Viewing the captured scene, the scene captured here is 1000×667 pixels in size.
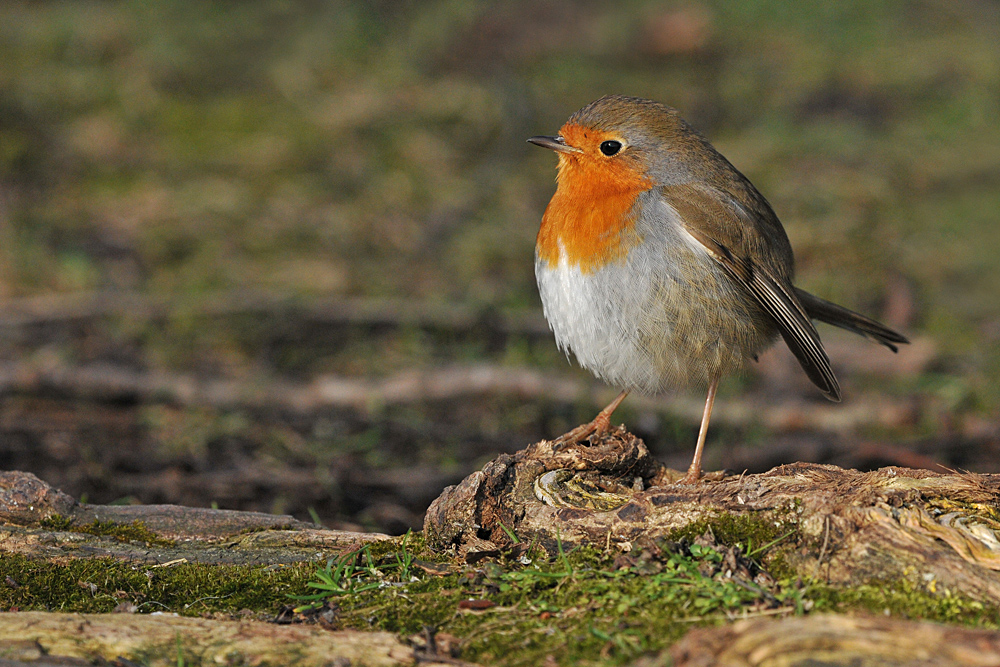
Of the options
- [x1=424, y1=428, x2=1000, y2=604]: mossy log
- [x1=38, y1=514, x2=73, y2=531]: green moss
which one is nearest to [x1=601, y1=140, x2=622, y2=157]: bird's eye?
[x1=424, y1=428, x2=1000, y2=604]: mossy log

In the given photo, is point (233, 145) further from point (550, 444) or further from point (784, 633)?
point (784, 633)

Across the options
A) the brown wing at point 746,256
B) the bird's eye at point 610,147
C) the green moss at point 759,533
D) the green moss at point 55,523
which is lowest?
the green moss at point 55,523

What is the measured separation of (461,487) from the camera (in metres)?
2.73

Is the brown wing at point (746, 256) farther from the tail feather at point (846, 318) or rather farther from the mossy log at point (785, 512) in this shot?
the mossy log at point (785, 512)

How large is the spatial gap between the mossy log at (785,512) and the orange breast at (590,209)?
78 centimetres

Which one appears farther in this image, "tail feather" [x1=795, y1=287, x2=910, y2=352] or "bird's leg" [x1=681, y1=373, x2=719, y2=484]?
"tail feather" [x1=795, y1=287, x2=910, y2=352]

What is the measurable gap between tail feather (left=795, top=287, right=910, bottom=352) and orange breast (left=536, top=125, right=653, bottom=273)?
1.04m

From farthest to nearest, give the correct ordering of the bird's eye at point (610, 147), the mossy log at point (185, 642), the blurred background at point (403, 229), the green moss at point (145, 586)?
the blurred background at point (403, 229)
the bird's eye at point (610, 147)
the green moss at point (145, 586)
the mossy log at point (185, 642)

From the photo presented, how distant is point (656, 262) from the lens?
11.0ft

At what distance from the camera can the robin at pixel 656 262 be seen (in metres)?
3.36

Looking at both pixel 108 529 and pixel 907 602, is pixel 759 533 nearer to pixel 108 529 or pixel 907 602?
pixel 907 602

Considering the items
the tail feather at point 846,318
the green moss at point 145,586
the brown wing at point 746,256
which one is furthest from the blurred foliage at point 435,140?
the green moss at point 145,586

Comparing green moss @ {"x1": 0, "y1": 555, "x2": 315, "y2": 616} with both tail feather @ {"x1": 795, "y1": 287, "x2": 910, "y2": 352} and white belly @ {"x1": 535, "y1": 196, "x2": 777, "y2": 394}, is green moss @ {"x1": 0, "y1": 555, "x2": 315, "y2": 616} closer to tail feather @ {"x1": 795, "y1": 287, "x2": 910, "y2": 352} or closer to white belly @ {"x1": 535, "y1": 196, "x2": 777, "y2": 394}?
white belly @ {"x1": 535, "y1": 196, "x2": 777, "y2": 394}

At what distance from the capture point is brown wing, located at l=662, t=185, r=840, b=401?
3.46 m
